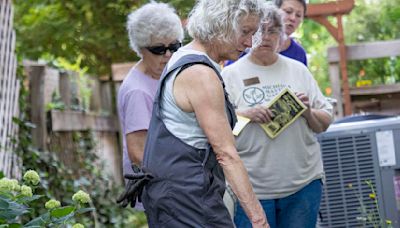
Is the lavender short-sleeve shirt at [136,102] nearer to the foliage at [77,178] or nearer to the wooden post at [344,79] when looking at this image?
the foliage at [77,178]

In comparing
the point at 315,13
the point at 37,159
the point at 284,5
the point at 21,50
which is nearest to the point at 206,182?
the point at 284,5

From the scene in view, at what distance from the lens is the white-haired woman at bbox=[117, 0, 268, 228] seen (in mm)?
3492

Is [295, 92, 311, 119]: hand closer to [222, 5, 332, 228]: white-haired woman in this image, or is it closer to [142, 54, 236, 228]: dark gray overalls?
[222, 5, 332, 228]: white-haired woman

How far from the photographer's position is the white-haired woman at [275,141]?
475 cm

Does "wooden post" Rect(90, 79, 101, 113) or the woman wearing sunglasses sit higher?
"wooden post" Rect(90, 79, 101, 113)

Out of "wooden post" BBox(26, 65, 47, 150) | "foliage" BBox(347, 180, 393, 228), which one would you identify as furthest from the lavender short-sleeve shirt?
"wooden post" BBox(26, 65, 47, 150)

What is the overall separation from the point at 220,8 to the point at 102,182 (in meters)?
5.64

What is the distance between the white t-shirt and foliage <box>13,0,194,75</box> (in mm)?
5584

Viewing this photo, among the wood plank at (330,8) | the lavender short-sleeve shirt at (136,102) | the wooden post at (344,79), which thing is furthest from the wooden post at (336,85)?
the lavender short-sleeve shirt at (136,102)

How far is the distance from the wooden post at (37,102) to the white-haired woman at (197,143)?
414 centimetres

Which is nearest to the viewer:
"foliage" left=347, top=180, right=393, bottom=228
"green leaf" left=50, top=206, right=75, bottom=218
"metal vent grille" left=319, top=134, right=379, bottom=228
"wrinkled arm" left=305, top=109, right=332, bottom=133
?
"green leaf" left=50, top=206, right=75, bottom=218

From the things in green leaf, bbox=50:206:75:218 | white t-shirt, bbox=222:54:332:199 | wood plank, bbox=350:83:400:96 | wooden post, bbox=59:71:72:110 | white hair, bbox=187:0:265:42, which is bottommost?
green leaf, bbox=50:206:75:218

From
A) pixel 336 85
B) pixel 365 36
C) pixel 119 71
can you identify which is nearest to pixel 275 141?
pixel 336 85

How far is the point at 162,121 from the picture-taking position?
361cm
